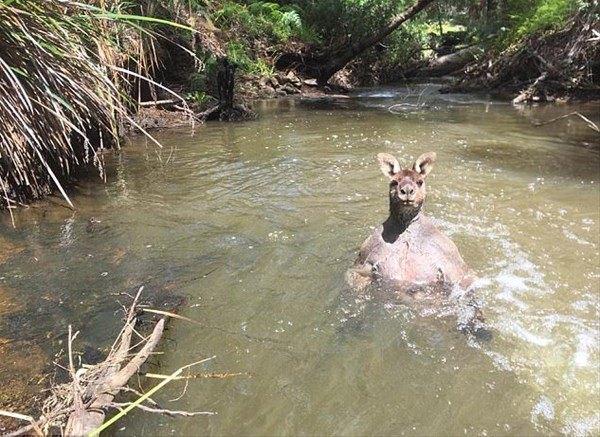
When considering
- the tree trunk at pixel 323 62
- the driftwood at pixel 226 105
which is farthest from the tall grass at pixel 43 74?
the tree trunk at pixel 323 62

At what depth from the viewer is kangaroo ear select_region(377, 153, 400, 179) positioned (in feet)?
13.8

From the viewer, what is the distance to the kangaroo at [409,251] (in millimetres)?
4035

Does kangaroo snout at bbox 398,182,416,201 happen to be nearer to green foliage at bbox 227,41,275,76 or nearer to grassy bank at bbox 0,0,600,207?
grassy bank at bbox 0,0,600,207

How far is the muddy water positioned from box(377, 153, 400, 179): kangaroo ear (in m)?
0.97

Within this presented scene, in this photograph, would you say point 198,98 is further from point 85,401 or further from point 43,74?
point 85,401

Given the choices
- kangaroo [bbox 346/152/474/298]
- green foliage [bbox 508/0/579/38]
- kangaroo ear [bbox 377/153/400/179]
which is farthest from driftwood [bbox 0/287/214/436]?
green foliage [bbox 508/0/579/38]

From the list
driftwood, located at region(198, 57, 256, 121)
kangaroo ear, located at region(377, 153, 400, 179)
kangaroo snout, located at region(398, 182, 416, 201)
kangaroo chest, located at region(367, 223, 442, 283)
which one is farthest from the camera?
driftwood, located at region(198, 57, 256, 121)

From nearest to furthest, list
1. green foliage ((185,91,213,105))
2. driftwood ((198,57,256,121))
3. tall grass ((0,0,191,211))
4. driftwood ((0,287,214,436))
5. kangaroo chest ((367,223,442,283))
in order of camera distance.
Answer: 1. driftwood ((0,287,214,436))
2. kangaroo chest ((367,223,442,283))
3. tall grass ((0,0,191,211))
4. driftwood ((198,57,256,121))
5. green foliage ((185,91,213,105))

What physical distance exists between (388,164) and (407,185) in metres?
0.35

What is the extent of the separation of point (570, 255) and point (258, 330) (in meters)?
2.97

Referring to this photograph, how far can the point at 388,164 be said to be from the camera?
424cm

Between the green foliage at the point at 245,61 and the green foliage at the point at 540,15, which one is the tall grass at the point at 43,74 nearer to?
the green foliage at the point at 245,61

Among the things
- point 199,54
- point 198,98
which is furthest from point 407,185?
point 199,54

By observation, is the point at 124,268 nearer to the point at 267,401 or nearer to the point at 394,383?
the point at 267,401
